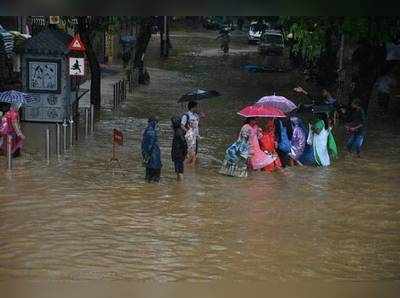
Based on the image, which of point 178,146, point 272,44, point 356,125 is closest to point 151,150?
point 178,146

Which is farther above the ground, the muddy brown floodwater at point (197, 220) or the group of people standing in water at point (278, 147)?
the group of people standing in water at point (278, 147)

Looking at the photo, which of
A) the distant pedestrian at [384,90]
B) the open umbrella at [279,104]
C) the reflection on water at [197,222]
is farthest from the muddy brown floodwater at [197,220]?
the distant pedestrian at [384,90]

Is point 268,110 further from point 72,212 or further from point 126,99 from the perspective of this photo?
point 126,99

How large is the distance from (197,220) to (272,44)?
3585 cm

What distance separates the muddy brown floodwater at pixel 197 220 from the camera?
9.50 m

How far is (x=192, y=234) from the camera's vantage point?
1097cm

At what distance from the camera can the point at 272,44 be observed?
4638 centimetres

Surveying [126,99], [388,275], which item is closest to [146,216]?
[388,275]

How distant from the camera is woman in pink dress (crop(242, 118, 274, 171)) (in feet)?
A: 49.8

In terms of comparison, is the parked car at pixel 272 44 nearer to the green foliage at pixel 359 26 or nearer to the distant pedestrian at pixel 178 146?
the green foliage at pixel 359 26

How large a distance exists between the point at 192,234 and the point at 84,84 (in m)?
20.4

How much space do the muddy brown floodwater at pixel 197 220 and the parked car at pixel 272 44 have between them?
90.8ft

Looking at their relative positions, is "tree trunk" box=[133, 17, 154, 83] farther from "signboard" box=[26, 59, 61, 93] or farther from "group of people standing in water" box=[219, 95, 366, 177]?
"group of people standing in water" box=[219, 95, 366, 177]

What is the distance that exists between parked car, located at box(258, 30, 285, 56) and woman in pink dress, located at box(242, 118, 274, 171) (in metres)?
30.8
